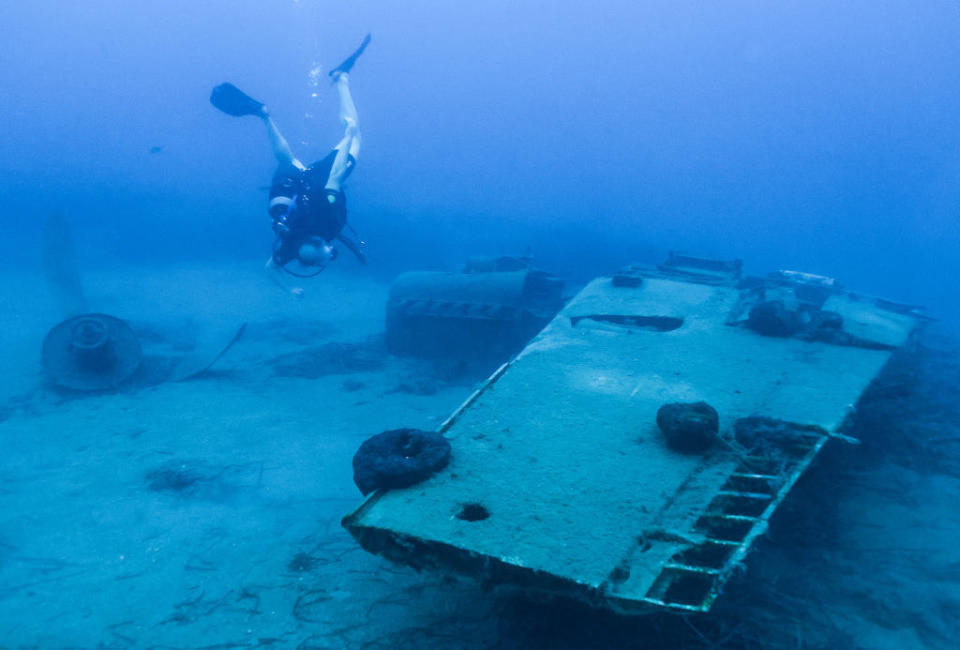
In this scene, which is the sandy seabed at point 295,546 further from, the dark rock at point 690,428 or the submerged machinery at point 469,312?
the dark rock at point 690,428

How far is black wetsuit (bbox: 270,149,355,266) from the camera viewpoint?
7.54 metres

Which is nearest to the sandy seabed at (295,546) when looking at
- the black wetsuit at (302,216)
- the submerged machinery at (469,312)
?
the submerged machinery at (469,312)

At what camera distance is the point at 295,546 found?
495 centimetres

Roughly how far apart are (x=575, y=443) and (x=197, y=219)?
3066cm

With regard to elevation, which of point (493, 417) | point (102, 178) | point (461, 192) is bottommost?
point (102, 178)

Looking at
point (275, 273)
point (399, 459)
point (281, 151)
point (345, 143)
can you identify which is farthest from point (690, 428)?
point (281, 151)

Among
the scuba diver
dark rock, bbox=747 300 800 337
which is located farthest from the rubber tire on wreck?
dark rock, bbox=747 300 800 337

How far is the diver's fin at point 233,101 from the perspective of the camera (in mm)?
9305

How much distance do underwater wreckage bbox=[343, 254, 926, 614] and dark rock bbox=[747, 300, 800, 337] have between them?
0.02 metres

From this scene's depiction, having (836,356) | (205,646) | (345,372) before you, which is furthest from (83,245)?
(836,356)

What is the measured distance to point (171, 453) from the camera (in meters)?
7.07

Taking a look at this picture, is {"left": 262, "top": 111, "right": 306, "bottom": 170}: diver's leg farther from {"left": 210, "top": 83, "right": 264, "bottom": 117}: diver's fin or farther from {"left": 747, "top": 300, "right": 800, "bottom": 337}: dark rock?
{"left": 747, "top": 300, "right": 800, "bottom": 337}: dark rock

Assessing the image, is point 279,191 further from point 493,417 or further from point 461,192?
point 461,192

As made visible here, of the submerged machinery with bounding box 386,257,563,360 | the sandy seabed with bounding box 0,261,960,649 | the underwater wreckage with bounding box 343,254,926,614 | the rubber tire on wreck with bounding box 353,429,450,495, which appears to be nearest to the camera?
the underwater wreckage with bounding box 343,254,926,614
